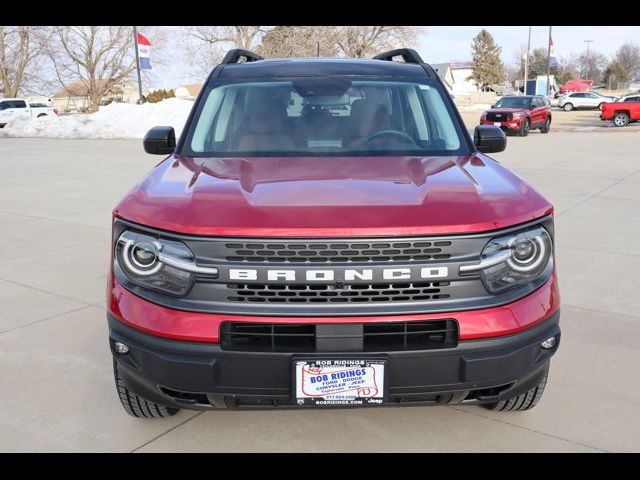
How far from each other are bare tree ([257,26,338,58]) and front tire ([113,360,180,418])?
46.1m

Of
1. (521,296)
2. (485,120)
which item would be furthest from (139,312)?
(485,120)

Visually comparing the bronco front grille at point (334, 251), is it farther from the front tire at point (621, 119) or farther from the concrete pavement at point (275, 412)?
the front tire at point (621, 119)

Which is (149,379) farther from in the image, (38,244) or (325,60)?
(38,244)

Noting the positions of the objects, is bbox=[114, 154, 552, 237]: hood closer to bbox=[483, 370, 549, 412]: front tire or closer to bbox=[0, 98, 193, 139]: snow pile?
bbox=[483, 370, 549, 412]: front tire

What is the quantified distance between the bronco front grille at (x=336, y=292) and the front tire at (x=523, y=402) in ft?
2.99

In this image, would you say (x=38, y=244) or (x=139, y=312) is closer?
(x=139, y=312)

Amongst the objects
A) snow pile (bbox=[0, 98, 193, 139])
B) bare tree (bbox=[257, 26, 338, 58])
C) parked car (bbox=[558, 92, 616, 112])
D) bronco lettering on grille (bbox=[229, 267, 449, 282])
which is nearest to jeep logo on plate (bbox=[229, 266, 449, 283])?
bronco lettering on grille (bbox=[229, 267, 449, 282])

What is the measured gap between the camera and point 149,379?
251 centimetres

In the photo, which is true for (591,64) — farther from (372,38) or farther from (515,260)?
(515,260)

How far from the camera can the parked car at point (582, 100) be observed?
1821 inches

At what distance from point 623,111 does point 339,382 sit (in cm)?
3089

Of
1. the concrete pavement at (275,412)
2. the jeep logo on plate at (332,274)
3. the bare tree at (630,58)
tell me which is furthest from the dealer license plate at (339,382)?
the bare tree at (630,58)

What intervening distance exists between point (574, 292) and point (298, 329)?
349 cm

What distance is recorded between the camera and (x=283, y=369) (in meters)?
2.37
